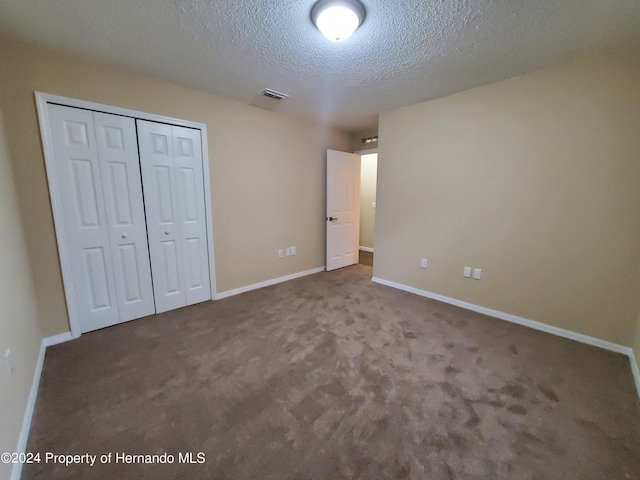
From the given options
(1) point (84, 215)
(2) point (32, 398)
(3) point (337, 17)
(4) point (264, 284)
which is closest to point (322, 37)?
(3) point (337, 17)

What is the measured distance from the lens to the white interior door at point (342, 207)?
432 centimetres

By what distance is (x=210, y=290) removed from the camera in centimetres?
325

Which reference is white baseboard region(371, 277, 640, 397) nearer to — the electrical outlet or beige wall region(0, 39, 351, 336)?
beige wall region(0, 39, 351, 336)

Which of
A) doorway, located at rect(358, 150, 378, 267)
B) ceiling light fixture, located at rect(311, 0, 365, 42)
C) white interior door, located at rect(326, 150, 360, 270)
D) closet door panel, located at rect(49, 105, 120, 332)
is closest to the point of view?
ceiling light fixture, located at rect(311, 0, 365, 42)

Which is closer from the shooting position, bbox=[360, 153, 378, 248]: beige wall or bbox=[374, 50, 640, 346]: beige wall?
bbox=[374, 50, 640, 346]: beige wall

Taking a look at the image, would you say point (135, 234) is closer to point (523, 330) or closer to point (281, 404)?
point (281, 404)

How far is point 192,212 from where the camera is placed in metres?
2.99

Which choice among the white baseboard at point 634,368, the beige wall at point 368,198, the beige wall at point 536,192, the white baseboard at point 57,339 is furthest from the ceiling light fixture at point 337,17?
the beige wall at point 368,198

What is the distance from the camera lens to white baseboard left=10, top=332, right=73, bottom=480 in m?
1.22

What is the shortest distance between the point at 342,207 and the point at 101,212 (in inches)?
127

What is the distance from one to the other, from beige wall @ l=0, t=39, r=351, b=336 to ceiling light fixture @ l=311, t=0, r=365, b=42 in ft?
5.90

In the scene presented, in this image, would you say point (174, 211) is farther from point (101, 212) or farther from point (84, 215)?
point (84, 215)

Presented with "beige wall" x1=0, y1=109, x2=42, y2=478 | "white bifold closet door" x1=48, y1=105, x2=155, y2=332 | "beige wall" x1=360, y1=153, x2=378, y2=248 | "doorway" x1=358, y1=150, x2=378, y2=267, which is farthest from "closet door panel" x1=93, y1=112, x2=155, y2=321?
"beige wall" x1=360, y1=153, x2=378, y2=248

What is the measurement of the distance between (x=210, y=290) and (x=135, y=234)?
105 cm
